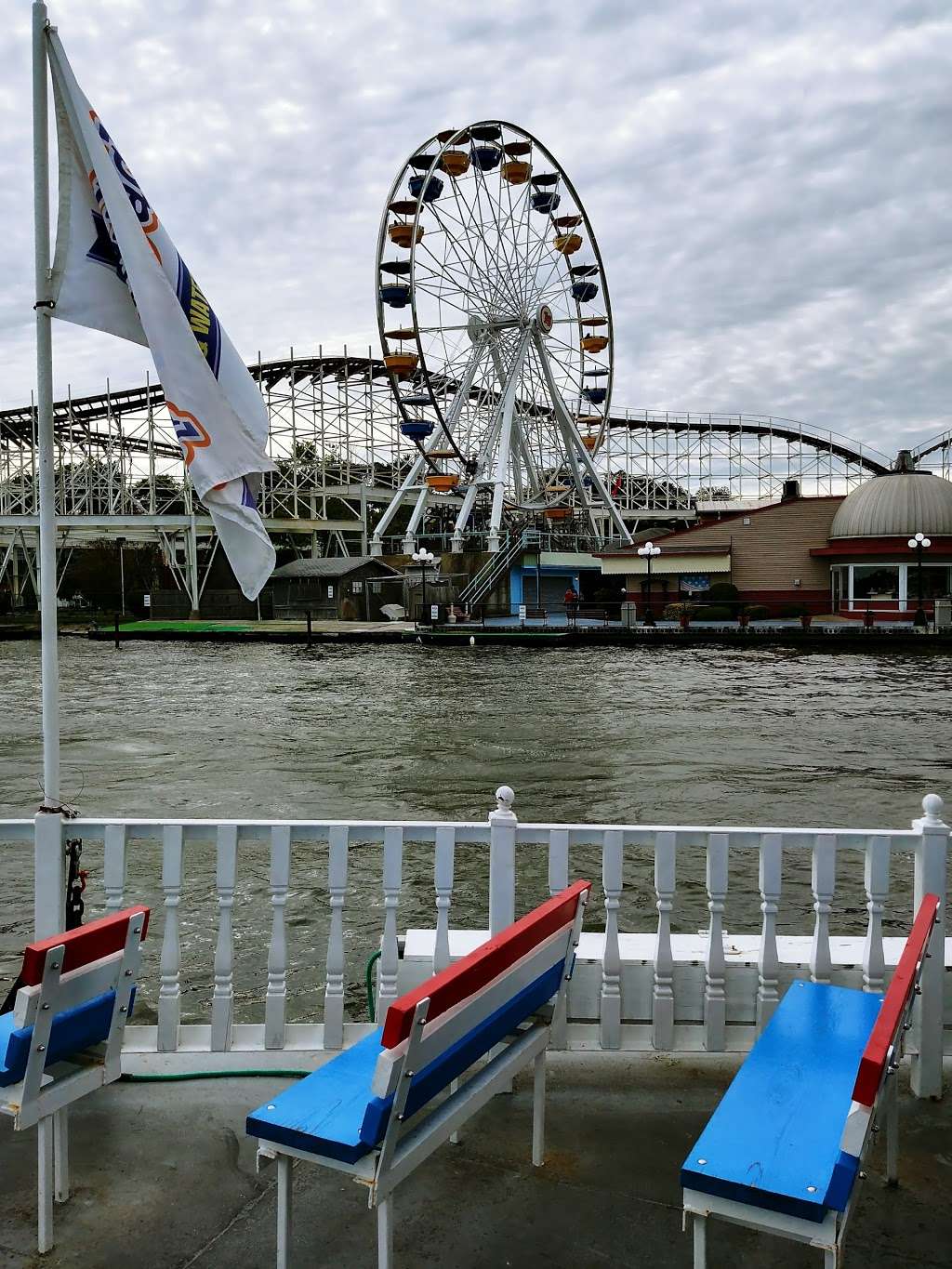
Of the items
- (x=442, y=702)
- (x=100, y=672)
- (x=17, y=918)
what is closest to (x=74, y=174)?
(x=17, y=918)

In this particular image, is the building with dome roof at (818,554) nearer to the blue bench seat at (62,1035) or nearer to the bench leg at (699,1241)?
the blue bench seat at (62,1035)

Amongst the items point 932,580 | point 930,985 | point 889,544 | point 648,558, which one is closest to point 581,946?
point 930,985

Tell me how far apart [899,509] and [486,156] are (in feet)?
84.2

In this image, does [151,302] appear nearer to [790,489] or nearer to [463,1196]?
[463,1196]

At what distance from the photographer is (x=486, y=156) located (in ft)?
152

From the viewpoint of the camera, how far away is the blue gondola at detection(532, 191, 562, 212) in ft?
163

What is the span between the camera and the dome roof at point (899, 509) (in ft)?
172

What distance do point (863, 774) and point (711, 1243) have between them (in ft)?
49.3

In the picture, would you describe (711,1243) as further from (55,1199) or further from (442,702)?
(442,702)

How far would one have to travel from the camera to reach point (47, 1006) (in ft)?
10.3

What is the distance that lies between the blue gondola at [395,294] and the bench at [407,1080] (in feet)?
146

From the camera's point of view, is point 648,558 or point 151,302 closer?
point 151,302

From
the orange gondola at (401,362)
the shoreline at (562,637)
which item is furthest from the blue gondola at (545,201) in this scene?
the shoreline at (562,637)

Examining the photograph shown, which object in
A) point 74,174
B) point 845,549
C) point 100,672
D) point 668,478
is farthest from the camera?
point 668,478
